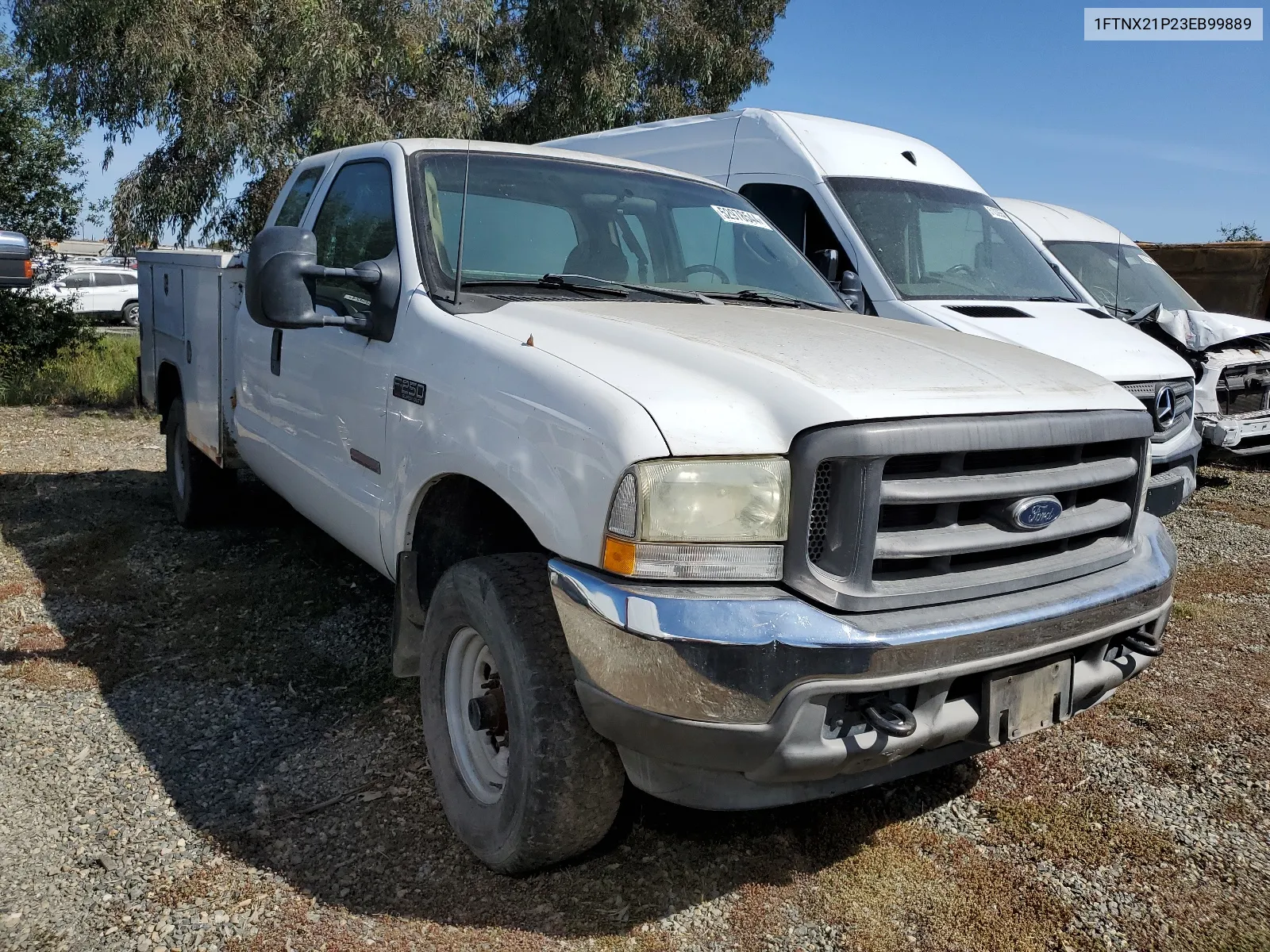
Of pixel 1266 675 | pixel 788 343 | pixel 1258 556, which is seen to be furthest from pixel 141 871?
pixel 1258 556

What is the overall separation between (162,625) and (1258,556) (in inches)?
241

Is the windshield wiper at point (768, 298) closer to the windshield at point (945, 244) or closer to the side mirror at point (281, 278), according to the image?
the side mirror at point (281, 278)

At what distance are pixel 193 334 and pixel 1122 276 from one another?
7.82m

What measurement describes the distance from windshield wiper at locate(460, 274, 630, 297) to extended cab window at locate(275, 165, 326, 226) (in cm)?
143

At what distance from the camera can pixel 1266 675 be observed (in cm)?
441

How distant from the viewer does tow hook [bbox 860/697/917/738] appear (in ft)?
7.61

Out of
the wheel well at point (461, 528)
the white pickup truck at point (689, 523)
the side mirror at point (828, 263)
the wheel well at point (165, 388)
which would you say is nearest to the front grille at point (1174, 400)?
the side mirror at point (828, 263)

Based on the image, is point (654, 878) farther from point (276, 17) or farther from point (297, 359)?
point (276, 17)

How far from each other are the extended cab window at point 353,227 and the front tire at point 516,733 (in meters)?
1.24

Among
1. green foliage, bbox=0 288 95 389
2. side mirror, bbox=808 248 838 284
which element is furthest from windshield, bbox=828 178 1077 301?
green foliage, bbox=0 288 95 389

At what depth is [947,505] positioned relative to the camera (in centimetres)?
249

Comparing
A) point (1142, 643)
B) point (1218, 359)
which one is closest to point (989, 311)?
point (1218, 359)

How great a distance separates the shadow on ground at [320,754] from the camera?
2820mm

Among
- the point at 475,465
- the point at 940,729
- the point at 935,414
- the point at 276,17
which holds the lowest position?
the point at 940,729
